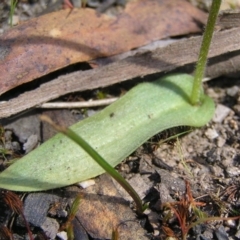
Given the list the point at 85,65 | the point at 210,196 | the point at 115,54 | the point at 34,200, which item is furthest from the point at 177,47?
the point at 34,200

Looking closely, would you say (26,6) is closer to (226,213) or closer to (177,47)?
(177,47)

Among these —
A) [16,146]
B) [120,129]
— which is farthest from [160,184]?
[16,146]

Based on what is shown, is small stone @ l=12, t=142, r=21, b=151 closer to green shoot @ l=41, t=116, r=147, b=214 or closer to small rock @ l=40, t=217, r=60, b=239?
small rock @ l=40, t=217, r=60, b=239

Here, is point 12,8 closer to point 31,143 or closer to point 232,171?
point 31,143

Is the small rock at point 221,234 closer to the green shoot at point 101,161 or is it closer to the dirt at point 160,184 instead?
the dirt at point 160,184

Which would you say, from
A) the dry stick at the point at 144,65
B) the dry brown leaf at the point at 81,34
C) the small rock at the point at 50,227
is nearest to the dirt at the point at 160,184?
the small rock at the point at 50,227
